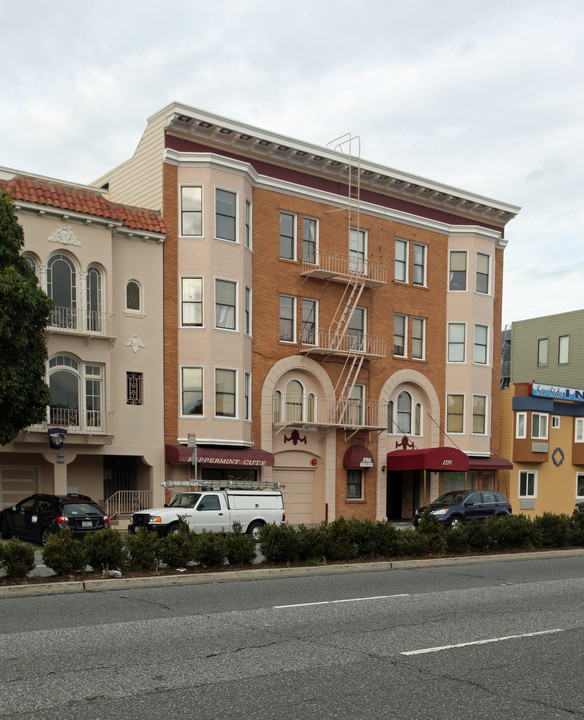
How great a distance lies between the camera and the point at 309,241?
3334 centimetres


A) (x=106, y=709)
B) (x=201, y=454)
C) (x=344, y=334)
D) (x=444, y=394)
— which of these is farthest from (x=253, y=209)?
(x=106, y=709)

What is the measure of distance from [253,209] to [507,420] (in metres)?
17.1

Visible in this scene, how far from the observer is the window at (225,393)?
2953 cm

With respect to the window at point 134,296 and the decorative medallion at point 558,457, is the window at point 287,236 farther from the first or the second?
the decorative medallion at point 558,457

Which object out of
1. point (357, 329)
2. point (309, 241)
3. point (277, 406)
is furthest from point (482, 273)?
point (277, 406)

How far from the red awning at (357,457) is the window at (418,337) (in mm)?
5464

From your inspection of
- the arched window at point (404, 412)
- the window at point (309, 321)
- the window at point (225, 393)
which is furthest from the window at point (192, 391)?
the arched window at point (404, 412)

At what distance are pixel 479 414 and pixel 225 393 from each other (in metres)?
14.1

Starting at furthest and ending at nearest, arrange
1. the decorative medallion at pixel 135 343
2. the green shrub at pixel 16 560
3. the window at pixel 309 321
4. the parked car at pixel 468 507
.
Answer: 1. the window at pixel 309 321
2. the parked car at pixel 468 507
3. the decorative medallion at pixel 135 343
4. the green shrub at pixel 16 560

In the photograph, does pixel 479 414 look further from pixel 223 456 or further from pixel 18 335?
pixel 18 335

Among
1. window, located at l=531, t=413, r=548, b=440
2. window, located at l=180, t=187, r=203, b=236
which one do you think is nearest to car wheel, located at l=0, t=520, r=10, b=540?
window, located at l=180, t=187, r=203, b=236

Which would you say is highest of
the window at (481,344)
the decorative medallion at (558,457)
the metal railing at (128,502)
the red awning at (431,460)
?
the window at (481,344)

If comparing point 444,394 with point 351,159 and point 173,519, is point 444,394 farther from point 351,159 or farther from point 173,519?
point 173,519

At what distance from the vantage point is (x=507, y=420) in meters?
39.7
